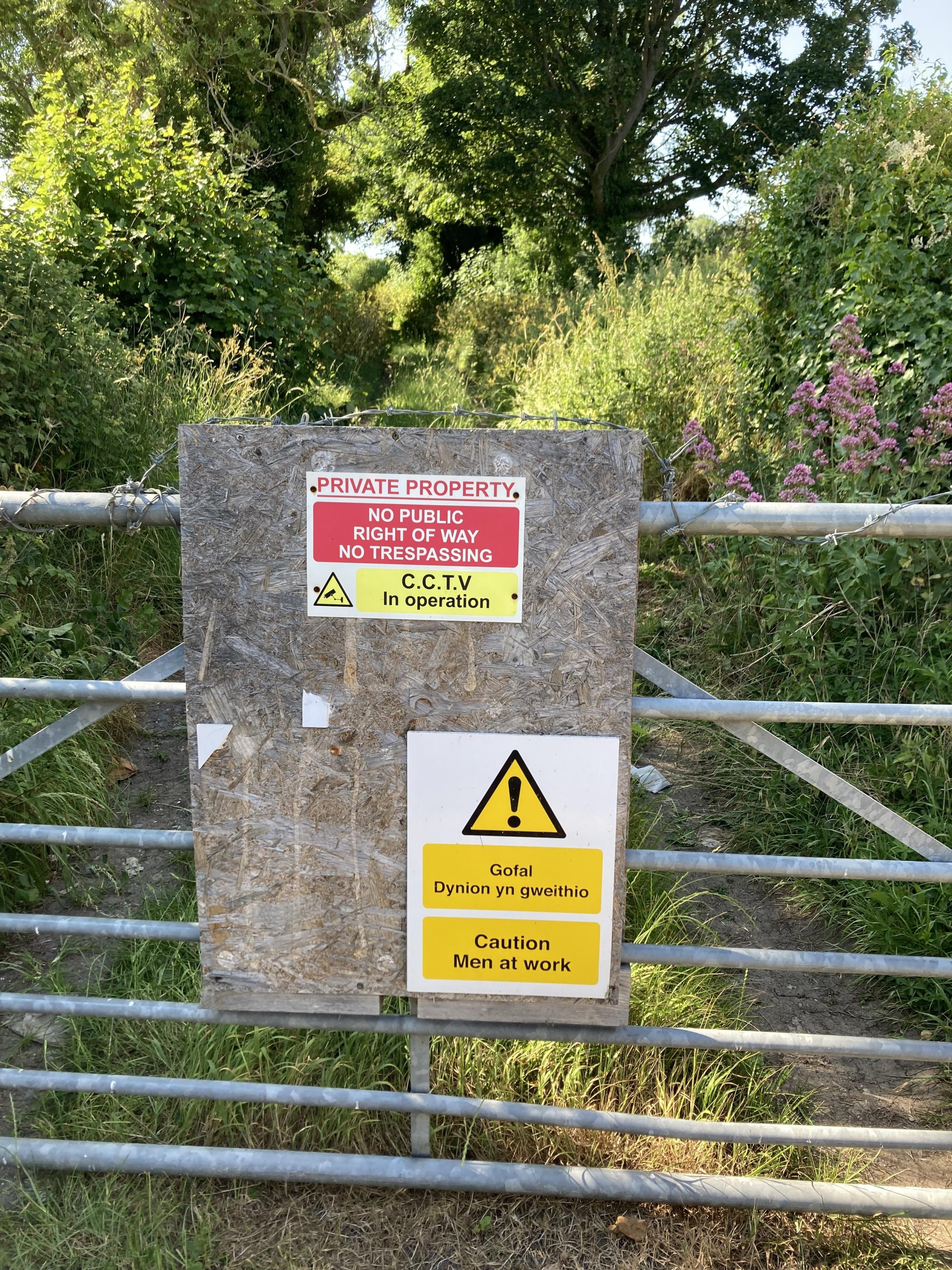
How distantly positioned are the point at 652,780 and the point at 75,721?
2.76 metres

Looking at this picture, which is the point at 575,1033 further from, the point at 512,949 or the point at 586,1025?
the point at 512,949

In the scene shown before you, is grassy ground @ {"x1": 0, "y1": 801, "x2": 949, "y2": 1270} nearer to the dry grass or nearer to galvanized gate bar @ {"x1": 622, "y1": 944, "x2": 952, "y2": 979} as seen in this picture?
the dry grass

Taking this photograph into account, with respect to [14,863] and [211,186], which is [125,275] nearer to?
[211,186]

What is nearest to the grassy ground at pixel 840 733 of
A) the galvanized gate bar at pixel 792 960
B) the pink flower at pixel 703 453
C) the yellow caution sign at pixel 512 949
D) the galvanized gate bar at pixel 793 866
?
the pink flower at pixel 703 453

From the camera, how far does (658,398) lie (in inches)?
280

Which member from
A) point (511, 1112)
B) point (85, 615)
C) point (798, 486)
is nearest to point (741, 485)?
point (798, 486)

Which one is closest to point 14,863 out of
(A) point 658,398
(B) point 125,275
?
(A) point 658,398

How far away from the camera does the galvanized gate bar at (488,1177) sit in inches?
82.2

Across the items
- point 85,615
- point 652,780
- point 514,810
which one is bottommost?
point 652,780

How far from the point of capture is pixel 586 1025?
2025 millimetres

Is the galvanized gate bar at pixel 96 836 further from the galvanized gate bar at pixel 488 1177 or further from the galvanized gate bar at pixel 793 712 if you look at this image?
the galvanized gate bar at pixel 793 712

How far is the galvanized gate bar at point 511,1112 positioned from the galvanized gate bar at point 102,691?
0.89 meters

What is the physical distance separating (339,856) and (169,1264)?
101cm

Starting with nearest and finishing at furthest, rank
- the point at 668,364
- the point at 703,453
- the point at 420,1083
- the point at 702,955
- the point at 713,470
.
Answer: the point at 702,955 < the point at 420,1083 < the point at 703,453 < the point at 713,470 < the point at 668,364
